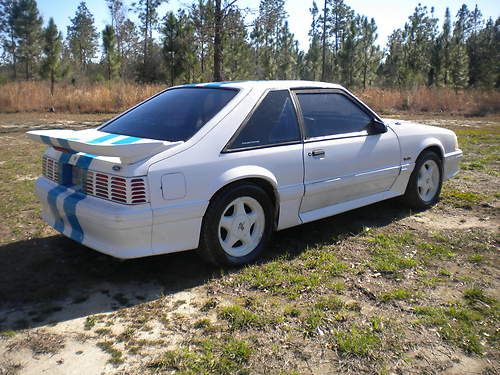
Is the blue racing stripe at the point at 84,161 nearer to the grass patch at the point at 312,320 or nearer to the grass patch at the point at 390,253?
the grass patch at the point at 312,320

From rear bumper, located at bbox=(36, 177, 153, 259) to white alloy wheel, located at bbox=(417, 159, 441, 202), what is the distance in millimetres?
3462

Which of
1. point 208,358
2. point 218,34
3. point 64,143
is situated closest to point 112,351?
point 208,358

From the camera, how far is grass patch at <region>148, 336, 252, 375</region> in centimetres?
242

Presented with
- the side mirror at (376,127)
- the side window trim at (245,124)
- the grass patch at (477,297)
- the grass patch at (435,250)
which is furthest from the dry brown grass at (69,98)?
the grass patch at (477,297)

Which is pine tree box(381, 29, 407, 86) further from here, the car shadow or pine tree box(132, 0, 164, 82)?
the car shadow

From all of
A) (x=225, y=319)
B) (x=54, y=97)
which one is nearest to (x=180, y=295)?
(x=225, y=319)

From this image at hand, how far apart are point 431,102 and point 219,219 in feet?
73.1

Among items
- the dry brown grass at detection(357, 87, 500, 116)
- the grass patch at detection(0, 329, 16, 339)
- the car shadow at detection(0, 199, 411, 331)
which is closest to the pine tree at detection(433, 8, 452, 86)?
the dry brown grass at detection(357, 87, 500, 116)

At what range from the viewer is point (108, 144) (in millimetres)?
3072

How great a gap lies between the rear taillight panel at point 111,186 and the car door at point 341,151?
1.53 meters

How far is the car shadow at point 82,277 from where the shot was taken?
3055 millimetres

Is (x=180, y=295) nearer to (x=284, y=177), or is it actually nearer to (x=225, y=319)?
(x=225, y=319)

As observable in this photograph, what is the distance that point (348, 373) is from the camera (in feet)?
7.97

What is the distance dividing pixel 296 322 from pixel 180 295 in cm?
87
